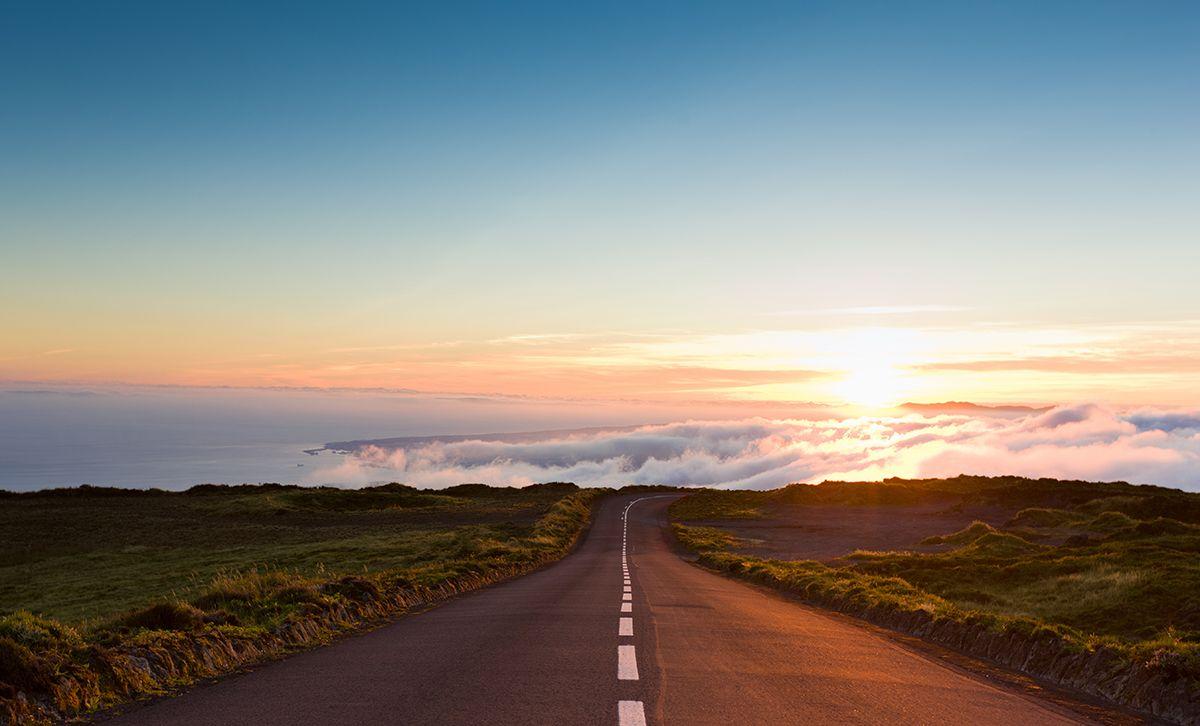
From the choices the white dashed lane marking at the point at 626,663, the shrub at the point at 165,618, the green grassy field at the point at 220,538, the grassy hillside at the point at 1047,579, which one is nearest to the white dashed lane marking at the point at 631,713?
the white dashed lane marking at the point at 626,663

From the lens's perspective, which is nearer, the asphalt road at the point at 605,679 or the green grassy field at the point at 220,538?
the asphalt road at the point at 605,679

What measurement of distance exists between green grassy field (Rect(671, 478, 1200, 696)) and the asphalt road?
110 inches

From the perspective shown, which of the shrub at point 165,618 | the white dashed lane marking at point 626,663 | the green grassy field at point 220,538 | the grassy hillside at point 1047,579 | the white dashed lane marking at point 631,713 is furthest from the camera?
the green grassy field at point 220,538

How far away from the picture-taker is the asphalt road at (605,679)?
301 inches

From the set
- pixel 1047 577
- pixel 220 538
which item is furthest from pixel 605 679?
pixel 220 538

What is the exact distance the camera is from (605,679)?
358 inches

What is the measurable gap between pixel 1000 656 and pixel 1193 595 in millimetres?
13518

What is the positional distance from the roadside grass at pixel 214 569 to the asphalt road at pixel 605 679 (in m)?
0.94

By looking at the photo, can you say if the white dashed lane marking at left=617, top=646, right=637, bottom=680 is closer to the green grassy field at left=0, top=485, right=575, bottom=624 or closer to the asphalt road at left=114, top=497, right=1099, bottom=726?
the asphalt road at left=114, top=497, right=1099, bottom=726

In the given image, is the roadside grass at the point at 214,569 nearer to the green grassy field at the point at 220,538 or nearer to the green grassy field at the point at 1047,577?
the green grassy field at the point at 220,538

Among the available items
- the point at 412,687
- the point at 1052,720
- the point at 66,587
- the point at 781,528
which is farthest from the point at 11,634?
the point at 781,528

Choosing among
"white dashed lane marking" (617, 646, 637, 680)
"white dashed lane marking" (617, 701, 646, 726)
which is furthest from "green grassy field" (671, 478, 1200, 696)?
"white dashed lane marking" (617, 701, 646, 726)

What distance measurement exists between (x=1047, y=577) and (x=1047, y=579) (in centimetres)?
52

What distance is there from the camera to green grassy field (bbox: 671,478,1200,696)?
1674 cm
